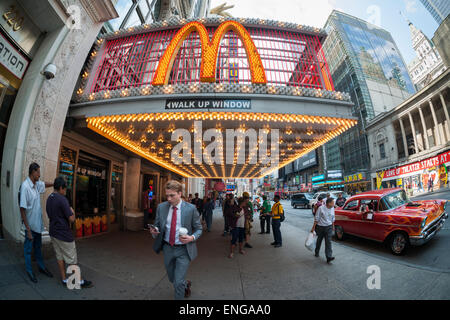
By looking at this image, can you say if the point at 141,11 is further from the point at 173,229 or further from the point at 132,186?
the point at 173,229

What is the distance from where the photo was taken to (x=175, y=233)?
2949 mm

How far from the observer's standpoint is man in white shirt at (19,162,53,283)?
11.7ft

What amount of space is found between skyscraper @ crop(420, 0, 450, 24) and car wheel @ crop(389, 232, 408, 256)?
10781cm

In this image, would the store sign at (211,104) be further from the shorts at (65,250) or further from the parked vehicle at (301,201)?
the parked vehicle at (301,201)

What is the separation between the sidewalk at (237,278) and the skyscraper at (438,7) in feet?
361

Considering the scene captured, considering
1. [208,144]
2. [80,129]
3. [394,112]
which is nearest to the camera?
[80,129]

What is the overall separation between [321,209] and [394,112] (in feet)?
137

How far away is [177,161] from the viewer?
44.6 ft

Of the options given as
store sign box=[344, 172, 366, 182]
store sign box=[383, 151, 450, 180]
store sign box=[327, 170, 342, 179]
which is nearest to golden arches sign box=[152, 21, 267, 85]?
store sign box=[383, 151, 450, 180]

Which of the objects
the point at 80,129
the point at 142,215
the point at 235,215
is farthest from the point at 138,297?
the point at 142,215

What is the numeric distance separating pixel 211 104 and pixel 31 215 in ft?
15.3

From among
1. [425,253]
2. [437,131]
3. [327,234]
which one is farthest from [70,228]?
→ [437,131]

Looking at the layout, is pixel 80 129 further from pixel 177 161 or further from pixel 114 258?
pixel 177 161

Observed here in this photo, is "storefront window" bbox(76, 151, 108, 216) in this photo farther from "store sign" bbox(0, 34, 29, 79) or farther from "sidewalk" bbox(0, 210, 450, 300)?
"store sign" bbox(0, 34, 29, 79)
